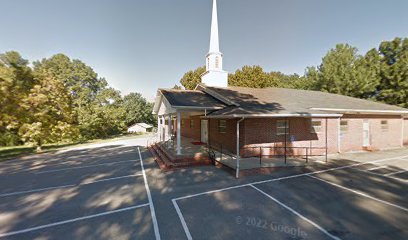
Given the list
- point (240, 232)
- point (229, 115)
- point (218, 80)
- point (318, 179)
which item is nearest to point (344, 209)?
point (318, 179)

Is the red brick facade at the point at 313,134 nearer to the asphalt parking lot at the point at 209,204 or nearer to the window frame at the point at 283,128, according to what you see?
the window frame at the point at 283,128

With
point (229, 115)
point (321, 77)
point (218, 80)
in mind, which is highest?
point (321, 77)

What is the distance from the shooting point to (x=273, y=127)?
11.0 metres

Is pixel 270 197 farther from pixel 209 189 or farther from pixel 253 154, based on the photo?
pixel 253 154

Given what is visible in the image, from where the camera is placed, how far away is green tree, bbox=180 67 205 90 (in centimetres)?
3462

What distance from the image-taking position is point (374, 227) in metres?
4.32

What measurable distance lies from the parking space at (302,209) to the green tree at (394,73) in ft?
84.5

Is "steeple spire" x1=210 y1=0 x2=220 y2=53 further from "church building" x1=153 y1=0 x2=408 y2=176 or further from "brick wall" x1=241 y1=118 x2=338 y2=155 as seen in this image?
"brick wall" x1=241 y1=118 x2=338 y2=155

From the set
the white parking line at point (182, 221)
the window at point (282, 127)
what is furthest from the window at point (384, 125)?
the white parking line at point (182, 221)

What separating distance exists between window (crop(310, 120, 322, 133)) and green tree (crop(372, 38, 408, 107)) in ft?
73.2

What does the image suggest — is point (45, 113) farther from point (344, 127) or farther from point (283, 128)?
point (344, 127)

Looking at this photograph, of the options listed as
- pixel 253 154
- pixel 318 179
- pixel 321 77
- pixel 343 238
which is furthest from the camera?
pixel 321 77

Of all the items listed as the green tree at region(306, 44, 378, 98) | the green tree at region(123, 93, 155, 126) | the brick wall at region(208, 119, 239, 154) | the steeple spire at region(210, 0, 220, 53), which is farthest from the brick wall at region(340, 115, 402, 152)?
the green tree at region(123, 93, 155, 126)

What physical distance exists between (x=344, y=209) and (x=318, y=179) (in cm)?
257
